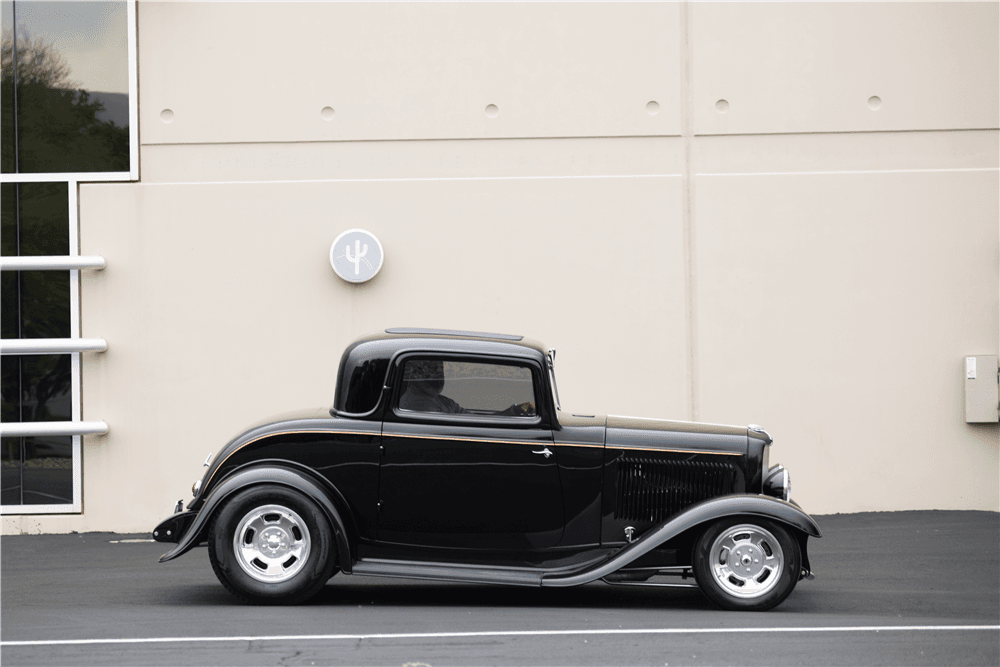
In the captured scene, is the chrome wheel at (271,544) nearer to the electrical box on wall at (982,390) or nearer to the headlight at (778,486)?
the headlight at (778,486)

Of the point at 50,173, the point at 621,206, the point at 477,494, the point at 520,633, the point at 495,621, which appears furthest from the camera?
the point at 621,206

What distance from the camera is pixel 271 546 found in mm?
6000

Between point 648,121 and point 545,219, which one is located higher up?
point 648,121

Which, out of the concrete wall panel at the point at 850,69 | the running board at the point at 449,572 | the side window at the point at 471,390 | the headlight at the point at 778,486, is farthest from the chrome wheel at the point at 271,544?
the concrete wall panel at the point at 850,69

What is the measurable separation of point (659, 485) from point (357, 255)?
4.39 m

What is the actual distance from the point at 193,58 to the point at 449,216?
2997 millimetres

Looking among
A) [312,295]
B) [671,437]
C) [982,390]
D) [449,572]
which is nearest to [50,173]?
[312,295]

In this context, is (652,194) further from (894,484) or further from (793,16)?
(894,484)

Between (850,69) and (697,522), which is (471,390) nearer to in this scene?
(697,522)

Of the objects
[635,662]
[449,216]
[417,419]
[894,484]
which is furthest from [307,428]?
[894,484]

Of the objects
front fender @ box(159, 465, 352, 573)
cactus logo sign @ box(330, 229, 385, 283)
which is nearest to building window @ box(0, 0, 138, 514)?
cactus logo sign @ box(330, 229, 385, 283)

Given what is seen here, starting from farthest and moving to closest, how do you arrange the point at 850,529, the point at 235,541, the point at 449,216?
the point at 449,216
the point at 850,529
the point at 235,541

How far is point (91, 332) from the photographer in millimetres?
9289

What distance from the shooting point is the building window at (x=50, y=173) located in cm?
921
